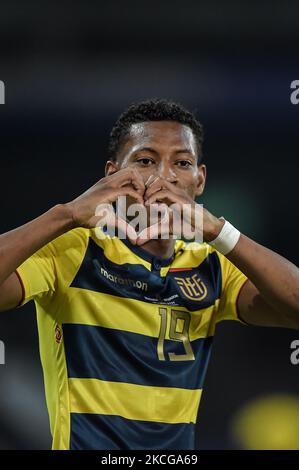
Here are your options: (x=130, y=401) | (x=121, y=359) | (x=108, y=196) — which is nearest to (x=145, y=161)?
(x=108, y=196)

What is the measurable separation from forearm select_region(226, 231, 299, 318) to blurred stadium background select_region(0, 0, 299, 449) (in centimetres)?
190

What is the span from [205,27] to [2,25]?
1.32 meters

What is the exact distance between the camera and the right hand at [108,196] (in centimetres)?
194

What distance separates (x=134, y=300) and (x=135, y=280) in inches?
3.1

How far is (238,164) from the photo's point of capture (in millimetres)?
4438

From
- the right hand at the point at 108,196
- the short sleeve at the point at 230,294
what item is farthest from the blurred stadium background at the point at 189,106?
the right hand at the point at 108,196

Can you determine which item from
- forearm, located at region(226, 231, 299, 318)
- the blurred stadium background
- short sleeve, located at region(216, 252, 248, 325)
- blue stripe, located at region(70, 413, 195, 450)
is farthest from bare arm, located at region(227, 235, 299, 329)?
the blurred stadium background

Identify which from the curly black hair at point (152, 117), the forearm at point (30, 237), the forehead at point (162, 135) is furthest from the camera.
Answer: the curly black hair at point (152, 117)

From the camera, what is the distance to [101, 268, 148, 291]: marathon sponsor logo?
7.20 feet

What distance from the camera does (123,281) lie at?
2223 mm

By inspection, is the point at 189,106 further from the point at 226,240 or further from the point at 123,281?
the point at 226,240

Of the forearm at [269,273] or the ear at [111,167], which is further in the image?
the ear at [111,167]

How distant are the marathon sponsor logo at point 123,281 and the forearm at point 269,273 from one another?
327mm

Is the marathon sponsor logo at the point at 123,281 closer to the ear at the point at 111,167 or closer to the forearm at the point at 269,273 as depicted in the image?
the forearm at the point at 269,273
